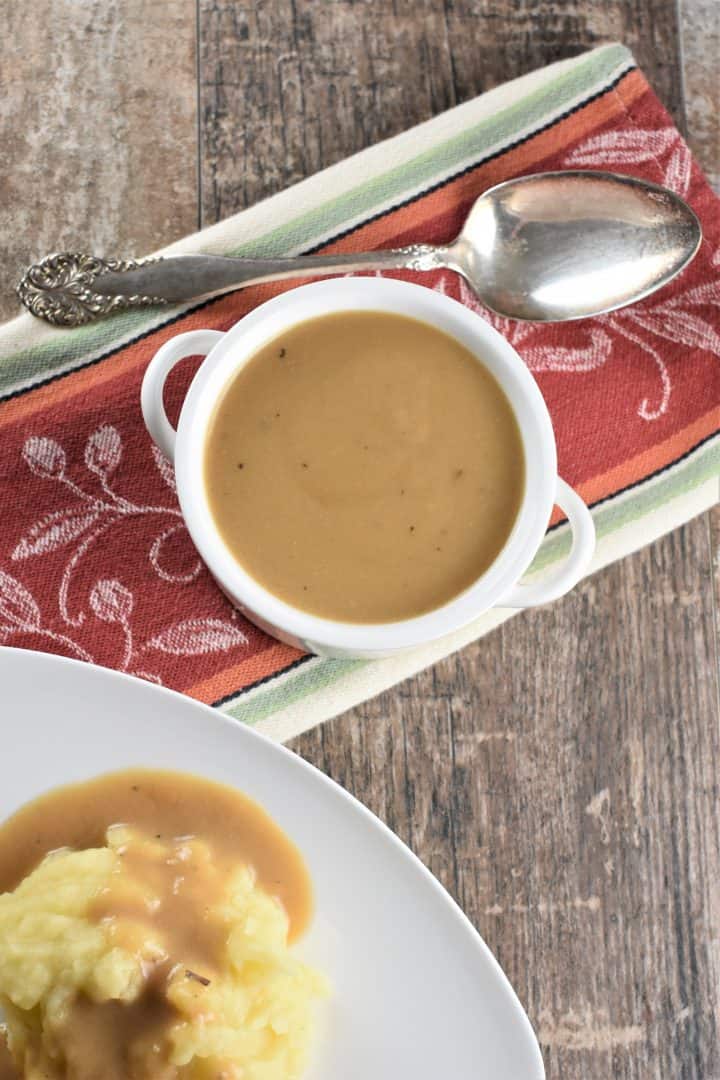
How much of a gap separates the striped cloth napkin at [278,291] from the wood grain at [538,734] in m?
0.08

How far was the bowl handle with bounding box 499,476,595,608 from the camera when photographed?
115 cm

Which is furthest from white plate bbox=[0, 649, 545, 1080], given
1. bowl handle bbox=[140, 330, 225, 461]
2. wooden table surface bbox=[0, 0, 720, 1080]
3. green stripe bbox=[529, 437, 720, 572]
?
green stripe bbox=[529, 437, 720, 572]

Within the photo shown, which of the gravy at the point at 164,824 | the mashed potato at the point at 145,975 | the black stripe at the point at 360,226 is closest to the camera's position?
the mashed potato at the point at 145,975

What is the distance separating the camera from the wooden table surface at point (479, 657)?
1343 millimetres

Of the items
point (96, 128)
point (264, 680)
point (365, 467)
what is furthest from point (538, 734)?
point (96, 128)

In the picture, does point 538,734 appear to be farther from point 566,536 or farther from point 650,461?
point 650,461

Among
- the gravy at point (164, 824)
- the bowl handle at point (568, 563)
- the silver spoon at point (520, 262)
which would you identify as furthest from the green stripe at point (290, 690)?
the silver spoon at point (520, 262)

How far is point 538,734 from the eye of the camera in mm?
1363

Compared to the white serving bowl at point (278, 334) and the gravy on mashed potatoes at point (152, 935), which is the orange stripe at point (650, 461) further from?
the gravy on mashed potatoes at point (152, 935)

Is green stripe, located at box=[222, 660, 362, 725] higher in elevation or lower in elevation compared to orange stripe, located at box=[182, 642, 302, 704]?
lower

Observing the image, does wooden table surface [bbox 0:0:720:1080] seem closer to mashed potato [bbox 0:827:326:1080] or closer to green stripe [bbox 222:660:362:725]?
green stripe [bbox 222:660:362:725]

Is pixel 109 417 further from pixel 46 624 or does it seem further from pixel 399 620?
pixel 399 620

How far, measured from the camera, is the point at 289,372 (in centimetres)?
114

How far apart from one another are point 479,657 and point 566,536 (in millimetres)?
206
